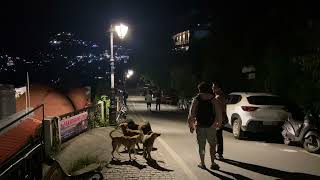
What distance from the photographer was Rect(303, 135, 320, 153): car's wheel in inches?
453

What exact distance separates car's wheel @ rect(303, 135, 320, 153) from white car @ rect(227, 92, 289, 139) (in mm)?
2322

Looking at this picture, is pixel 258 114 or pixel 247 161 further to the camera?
pixel 258 114

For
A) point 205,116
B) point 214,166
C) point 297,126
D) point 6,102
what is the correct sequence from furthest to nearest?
point 6,102 → point 297,126 → point 214,166 → point 205,116

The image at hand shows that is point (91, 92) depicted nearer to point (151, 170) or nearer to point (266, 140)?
point (266, 140)

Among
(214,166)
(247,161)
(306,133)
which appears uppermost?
(306,133)

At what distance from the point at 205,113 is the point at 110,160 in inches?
103

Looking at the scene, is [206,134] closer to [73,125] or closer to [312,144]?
[312,144]

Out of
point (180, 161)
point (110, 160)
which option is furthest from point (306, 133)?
point (110, 160)

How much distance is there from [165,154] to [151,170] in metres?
2.25

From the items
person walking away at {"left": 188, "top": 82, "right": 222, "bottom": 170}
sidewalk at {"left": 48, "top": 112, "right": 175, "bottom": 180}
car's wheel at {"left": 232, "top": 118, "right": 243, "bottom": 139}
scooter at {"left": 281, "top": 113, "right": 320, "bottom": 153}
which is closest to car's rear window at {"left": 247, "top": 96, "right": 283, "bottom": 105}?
car's wheel at {"left": 232, "top": 118, "right": 243, "bottom": 139}

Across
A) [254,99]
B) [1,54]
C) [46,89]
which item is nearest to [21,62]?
[1,54]

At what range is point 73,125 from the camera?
13.5 meters

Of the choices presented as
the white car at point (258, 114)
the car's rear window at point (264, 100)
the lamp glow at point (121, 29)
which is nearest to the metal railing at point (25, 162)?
the white car at point (258, 114)

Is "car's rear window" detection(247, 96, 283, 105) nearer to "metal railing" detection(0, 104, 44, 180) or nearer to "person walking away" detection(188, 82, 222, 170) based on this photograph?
"person walking away" detection(188, 82, 222, 170)
